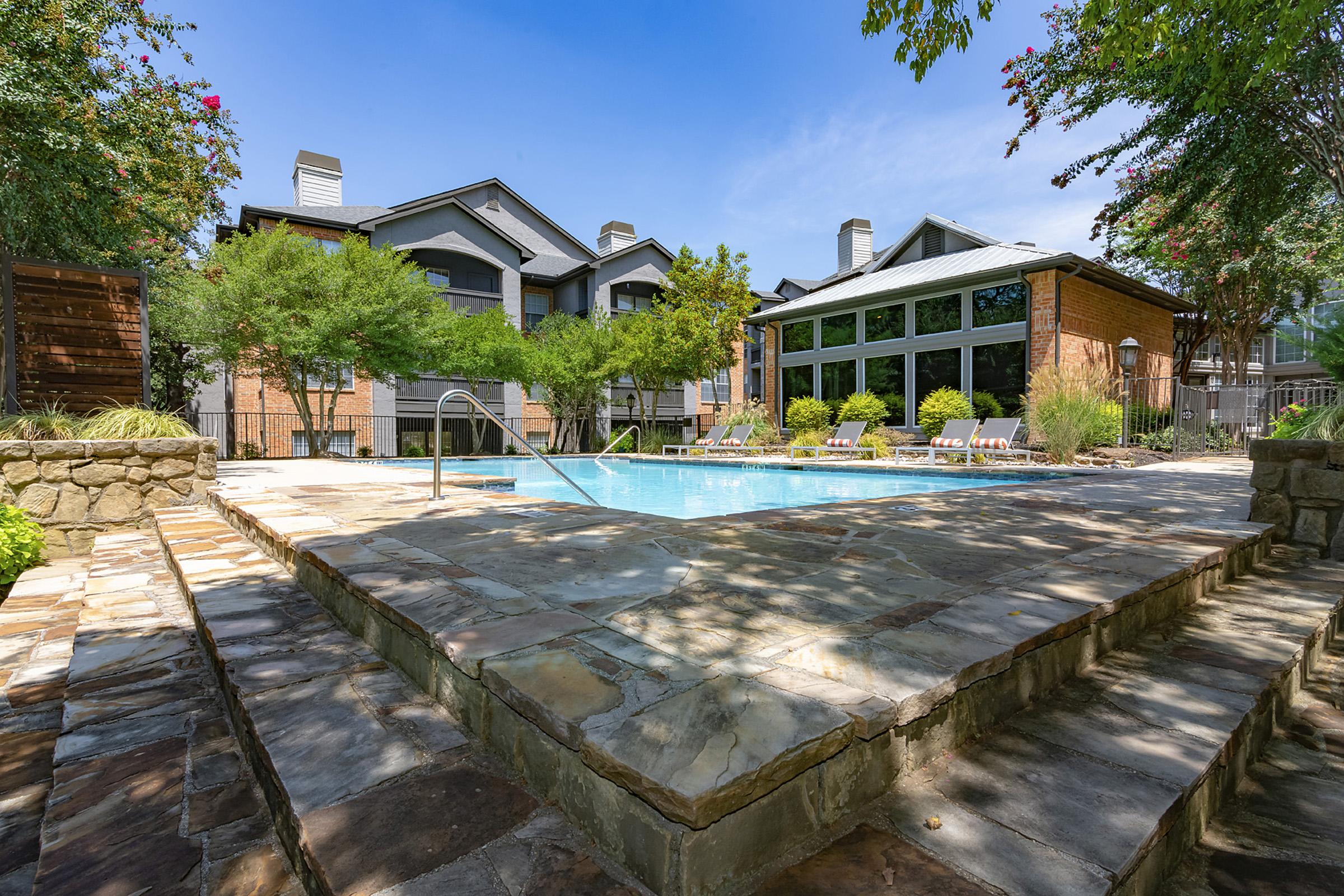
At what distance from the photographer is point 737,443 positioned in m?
15.7

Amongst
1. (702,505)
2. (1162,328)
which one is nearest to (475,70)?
(702,505)

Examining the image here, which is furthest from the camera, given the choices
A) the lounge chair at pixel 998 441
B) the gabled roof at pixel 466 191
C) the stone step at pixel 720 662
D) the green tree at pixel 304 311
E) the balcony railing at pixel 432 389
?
the balcony railing at pixel 432 389

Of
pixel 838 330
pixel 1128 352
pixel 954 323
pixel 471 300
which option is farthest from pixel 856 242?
pixel 471 300

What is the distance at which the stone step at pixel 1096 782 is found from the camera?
0.98m

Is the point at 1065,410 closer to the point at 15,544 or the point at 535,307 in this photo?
the point at 15,544

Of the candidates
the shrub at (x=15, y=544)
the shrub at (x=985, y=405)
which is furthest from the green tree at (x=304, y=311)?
the shrub at (x=985, y=405)

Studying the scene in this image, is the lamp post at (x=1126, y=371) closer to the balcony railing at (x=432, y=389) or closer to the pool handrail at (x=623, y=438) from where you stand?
the pool handrail at (x=623, y=438)

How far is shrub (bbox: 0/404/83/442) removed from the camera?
14.6 ft

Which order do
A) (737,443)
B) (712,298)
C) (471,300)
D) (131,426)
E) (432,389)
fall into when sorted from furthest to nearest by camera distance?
(471,300)
(432,389)
(712,298)
(737,443)
(131,426)

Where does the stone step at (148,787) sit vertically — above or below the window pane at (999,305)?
below

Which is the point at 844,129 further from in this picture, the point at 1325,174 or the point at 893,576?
the point at 893,576

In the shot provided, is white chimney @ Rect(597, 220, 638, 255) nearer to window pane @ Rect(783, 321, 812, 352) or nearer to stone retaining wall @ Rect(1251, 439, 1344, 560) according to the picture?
window pane @ Rect(783, 321, 812, 352)

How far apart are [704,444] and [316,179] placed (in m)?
15.9

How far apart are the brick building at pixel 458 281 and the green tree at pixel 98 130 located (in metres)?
7.47
